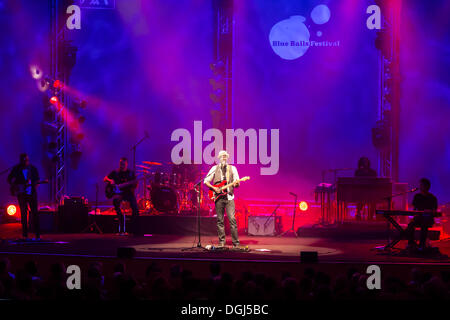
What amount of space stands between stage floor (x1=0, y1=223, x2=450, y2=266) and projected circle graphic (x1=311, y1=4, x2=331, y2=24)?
6206 millimetres

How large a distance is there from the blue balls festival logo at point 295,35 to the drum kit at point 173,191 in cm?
415

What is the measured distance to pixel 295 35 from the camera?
589 inches

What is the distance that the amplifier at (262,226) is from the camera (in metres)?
12.7

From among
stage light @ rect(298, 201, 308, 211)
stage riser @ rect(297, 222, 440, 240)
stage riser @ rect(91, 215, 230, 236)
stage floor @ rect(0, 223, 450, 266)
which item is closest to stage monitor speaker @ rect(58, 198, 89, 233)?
stage riser @ rect(91, 215, 230, 236)

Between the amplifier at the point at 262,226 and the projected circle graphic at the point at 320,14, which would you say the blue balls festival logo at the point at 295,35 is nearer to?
the projected circle graphic at the point at 320,14

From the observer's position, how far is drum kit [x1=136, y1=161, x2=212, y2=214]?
13.2 meters

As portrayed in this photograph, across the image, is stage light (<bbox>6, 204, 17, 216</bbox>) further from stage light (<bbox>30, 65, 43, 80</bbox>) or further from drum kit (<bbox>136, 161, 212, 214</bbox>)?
stage light (<bbox>30, 65, 43, 80</bbox>)

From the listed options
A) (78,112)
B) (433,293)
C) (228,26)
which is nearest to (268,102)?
(228,26)

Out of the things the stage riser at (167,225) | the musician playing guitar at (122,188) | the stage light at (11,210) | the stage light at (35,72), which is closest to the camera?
the musician playing guitar at (122,188)

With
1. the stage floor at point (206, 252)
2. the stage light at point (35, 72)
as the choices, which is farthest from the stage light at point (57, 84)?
the stage floor at point (206, 252)
